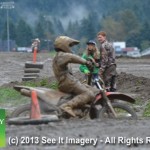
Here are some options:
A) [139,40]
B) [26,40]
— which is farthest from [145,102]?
[26,40]

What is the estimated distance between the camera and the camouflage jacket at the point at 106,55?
18.6m

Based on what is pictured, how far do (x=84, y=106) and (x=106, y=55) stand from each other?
409 centimetres

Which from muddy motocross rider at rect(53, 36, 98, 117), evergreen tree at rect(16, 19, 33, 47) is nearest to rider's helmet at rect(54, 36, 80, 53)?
muddy motocross rider at rect(53, 36, 98, 117)

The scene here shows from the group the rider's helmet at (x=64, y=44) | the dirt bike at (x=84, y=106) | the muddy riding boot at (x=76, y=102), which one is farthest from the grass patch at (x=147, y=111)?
the rider's helmet at (x=64, y=44)

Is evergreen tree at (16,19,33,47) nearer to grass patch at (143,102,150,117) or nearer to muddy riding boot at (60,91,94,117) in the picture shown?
grass patch at (143,102,150,117)

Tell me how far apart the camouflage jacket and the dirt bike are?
3393mm

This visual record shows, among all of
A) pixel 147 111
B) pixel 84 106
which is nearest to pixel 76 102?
pixel 84 106

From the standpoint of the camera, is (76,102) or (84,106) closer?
(76,102)

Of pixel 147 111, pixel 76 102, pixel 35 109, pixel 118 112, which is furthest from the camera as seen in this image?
pixel 147 111

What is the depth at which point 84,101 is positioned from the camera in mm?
14664

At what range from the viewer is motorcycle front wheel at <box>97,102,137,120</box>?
1472 cm

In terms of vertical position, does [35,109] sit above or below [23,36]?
below

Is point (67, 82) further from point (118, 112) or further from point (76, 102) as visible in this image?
point (118, 112)

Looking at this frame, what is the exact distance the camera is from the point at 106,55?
18.7 meters
